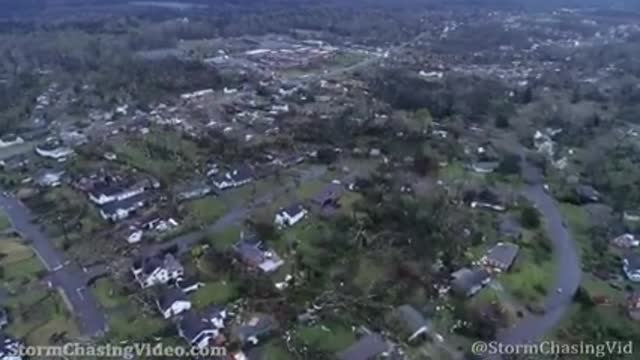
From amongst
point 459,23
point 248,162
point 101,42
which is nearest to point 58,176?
point 248,162

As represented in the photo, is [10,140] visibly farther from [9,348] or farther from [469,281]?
[469,281]

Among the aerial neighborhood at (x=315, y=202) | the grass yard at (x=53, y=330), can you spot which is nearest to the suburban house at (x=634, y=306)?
the aerial neighborhood at (x=315, y=202)

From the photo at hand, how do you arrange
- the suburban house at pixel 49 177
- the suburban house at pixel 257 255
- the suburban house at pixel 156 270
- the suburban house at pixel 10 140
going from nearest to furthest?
the suburban house at pixel 156 270 < the suburban house at pixel 257 255 < the suburban house at pixel 49 177 < the suburban house at pixel 10 140

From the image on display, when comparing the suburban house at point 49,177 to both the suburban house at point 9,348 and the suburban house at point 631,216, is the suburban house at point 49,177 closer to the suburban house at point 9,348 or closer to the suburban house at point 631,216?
the suburban house at point 9,348

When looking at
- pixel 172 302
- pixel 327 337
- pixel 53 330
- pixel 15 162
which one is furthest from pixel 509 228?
pixel 15 162

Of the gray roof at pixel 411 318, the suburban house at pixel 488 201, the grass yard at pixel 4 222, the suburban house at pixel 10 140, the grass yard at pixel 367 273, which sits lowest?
the suburban house at pixel 10 140

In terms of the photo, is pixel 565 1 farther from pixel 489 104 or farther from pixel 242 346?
pixel 242 346

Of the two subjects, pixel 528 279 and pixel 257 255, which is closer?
pixel 528 279
